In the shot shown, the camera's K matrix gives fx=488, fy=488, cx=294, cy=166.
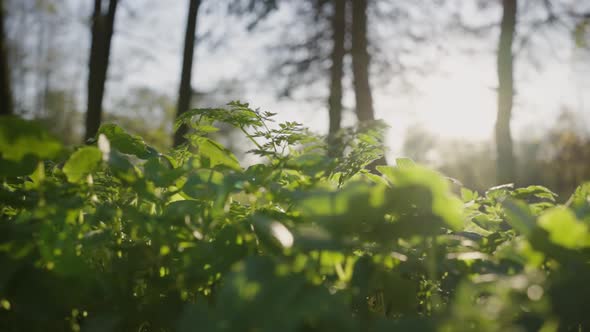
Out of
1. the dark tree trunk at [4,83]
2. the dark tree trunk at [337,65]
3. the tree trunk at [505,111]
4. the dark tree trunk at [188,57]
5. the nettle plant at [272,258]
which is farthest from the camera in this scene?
the dark tree trunk at [337,65]

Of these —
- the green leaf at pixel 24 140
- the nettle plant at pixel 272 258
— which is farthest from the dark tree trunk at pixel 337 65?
the green leaf at pixel 24 140

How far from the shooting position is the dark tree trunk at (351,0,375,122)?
761 centimetres

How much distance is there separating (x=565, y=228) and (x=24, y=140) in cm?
78

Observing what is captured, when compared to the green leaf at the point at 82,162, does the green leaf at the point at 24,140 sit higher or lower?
higher

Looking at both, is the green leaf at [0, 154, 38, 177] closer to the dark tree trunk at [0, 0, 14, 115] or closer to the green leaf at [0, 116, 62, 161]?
the green leaf at [0, 116, 62, 161]

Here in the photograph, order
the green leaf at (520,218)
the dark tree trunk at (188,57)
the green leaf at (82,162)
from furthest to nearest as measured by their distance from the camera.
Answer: the dark tree trunk at (188,57) < the green leaf at (82,162) < the green leaf at (520,218)

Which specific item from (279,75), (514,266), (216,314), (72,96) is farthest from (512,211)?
(72,96)

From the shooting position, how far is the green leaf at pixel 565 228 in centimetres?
62

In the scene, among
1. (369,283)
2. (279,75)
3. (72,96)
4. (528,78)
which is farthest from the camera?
(72,96)

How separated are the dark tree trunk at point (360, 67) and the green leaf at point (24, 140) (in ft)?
21.3

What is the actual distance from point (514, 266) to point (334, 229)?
0.97 ft

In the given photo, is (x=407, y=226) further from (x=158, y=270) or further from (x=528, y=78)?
(x=528, y=78)

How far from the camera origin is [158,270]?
878 mm

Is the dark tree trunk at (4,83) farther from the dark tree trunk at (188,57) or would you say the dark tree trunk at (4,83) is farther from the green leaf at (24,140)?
the green leaf at (24,140)
